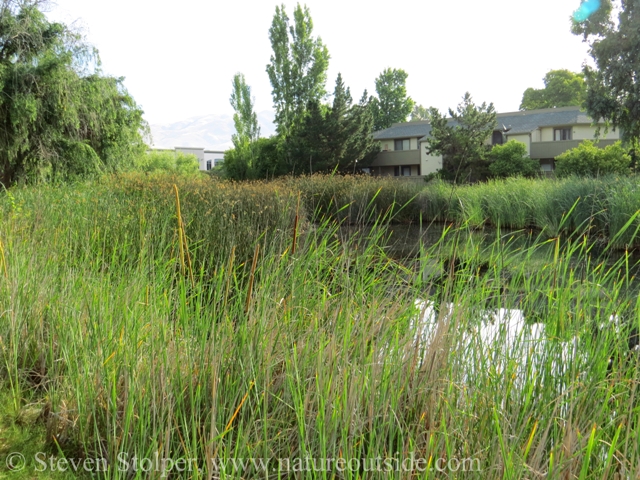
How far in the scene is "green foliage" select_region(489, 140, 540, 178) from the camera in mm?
24583

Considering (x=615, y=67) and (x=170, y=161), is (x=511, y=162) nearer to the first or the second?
(x=615, y=67)

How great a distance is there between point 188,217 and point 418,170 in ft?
112

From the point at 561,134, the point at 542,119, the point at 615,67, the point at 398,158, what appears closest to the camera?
the point at 615,67

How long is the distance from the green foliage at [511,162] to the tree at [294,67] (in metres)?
12.4

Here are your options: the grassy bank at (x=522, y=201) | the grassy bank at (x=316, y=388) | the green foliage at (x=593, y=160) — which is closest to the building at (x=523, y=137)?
the green foliage at (x=593, y=160)

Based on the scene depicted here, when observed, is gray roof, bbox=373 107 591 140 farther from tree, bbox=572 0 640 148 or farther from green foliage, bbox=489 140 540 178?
tree, bbox=572 0 640 148

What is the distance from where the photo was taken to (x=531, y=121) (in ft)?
115

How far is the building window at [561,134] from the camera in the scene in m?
33.7

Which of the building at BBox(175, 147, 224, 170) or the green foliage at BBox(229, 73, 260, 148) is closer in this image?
the green foliage at BBox(229, 73, 260, 148)

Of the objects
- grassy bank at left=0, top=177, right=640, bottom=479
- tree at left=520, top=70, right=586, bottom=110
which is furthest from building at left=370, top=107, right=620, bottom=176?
grassy bank at left=0, top=177, right=640, bottom=479

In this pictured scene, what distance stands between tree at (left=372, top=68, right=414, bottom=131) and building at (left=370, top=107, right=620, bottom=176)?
796 cm

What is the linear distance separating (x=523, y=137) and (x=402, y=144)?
908 centimetres

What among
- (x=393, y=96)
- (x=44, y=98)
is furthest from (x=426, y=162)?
(x=44, y=98)

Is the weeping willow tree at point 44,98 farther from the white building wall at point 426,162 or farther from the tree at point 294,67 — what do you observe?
the white building wall at point 426,162
